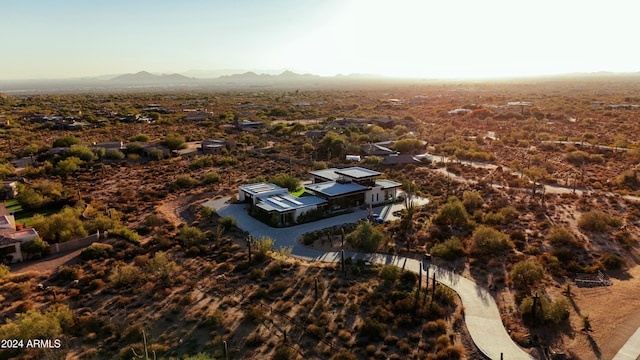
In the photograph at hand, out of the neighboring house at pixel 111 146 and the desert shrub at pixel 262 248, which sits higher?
the neighboring house at pixel 111 146

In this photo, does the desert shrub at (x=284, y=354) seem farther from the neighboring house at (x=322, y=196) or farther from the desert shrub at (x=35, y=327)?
the neighboring house at (x=322, y=196)

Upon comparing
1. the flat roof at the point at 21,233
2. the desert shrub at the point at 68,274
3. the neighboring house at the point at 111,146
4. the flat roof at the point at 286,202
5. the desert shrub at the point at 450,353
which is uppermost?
the neighboring house at the point at 111,146

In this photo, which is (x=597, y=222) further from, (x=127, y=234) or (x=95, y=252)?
(x=95, y=252)

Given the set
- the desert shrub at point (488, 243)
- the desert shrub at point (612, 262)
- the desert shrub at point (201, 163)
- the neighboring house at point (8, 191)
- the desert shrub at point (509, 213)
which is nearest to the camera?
the desert shrub at point (612, 262)

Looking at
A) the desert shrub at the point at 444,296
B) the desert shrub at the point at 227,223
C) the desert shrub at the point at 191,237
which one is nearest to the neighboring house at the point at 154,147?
the desert shrub at the point at 227,223

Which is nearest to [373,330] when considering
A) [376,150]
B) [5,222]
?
[5,222]

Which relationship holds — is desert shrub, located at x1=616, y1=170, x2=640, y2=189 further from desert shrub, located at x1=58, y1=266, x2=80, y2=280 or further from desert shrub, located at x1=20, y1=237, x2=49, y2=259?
desert shrub, located at x1=20, y1=237, x2=49, y2=259

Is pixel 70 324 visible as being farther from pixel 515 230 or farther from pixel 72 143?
pixel 72 143

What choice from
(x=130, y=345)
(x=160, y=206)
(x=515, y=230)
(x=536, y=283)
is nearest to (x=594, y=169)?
(x=515, y=230)
